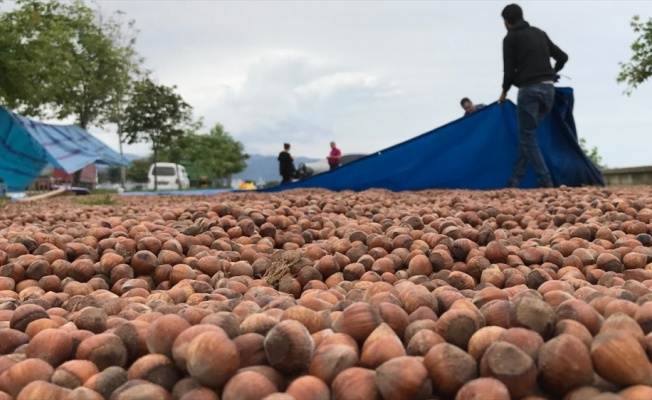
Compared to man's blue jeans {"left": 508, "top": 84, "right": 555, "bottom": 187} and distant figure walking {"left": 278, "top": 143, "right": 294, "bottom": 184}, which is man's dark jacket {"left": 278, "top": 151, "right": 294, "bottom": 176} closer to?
distant figure walking {"left": 278, "top": 143, "right": 294, "bottom": 184}

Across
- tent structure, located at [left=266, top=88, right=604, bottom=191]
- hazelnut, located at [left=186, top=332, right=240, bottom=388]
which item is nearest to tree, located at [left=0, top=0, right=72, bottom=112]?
tent structure, located at [left=266, top=88, right=604, bottom=191]

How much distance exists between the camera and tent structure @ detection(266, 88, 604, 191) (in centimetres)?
816

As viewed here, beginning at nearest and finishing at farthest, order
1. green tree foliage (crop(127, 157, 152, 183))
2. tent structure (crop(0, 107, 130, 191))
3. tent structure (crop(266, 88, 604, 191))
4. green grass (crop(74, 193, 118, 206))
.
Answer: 1. green grass (crop(74, 193, 118, 206))
2. tent structure (crop(266, 88, 604, 191))
3. tent structure (crop(0, 107, 130, 191))
4. green tree foliage (crop(127, 157, 152, 183))

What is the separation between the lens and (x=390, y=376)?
1065 mm

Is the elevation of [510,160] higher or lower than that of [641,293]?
higher

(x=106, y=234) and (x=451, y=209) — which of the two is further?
(x=451, y=209)

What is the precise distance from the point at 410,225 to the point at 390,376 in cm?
221

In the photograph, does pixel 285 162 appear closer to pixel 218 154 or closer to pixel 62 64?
pixel 62 64

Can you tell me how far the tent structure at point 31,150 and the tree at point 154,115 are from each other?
12048 mm

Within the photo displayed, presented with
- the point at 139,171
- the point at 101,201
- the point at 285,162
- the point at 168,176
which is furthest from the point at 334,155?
the point at 139,171

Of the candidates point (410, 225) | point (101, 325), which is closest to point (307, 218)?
point (410, 225)

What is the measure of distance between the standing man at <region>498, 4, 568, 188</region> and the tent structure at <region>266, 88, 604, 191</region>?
92cm

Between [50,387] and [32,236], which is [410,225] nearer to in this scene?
[32,236]

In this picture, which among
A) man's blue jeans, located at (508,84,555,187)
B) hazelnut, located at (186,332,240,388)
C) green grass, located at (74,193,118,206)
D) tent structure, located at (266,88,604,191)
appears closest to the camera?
hazelnut, located at (186,332,240,388)
